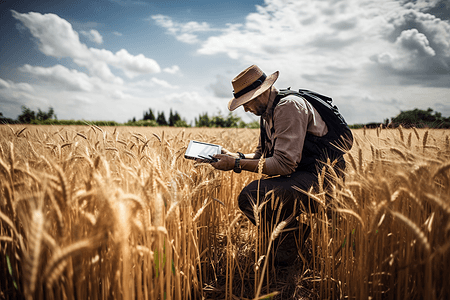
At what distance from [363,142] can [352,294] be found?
1.12m

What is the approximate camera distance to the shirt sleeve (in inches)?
80.0

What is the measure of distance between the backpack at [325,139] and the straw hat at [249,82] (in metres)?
0.20

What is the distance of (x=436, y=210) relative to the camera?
1.12 metres

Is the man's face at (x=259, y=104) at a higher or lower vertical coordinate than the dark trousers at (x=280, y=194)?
higher

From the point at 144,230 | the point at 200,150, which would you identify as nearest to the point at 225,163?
the point at 200,150

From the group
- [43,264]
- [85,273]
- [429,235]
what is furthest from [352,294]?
[43,264]

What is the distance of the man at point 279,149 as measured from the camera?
2034 millimetres

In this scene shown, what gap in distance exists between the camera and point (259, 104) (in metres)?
2.35

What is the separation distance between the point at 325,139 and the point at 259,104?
739 millimetres

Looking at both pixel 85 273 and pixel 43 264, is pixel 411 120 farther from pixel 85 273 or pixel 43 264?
pixel 43 264

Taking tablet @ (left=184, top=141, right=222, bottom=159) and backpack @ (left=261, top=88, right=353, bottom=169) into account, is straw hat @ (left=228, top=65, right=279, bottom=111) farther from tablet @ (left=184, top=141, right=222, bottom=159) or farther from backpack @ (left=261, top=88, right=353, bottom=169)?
tablet @ (left=184, top=141, right=222, bottom=159)

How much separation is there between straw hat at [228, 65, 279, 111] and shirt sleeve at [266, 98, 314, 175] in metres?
0.37

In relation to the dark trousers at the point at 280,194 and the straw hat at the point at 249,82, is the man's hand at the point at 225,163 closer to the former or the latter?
the dark trousers at the point at 280,194

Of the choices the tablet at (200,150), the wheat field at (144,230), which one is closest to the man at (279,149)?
the tablet at (200,150)
